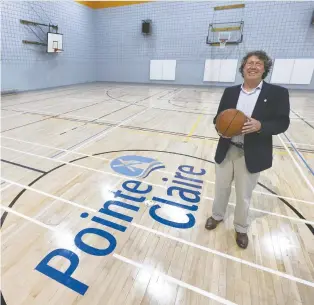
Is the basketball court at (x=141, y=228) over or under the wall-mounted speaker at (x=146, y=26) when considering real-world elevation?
under

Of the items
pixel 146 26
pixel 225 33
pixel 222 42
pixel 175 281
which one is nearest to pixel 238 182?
pixel 175 281

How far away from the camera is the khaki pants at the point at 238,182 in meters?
1.97

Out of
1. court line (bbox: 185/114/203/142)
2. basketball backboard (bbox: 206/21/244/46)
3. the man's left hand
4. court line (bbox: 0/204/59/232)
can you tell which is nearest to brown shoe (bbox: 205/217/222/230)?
the man's left hand

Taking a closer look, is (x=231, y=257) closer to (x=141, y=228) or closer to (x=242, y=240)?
(x=242, y=240)

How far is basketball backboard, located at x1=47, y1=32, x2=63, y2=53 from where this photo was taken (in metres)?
11.5

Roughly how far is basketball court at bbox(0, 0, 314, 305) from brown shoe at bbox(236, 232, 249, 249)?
6cm

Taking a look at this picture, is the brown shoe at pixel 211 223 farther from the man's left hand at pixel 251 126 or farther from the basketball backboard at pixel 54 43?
the basketball backboard at pixel 54 43

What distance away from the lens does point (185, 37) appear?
1395 centimetres

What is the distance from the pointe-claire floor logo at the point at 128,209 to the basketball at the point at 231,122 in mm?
1059

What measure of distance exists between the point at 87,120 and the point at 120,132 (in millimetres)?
1536

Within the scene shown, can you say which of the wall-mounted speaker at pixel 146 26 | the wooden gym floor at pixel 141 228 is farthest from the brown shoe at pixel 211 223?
the wall-mounted speaker at pixel 146 26

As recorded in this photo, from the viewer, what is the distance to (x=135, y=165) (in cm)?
369

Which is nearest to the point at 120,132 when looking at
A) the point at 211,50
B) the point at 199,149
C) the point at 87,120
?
the point at 87,120

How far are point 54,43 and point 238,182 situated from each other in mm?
12801
